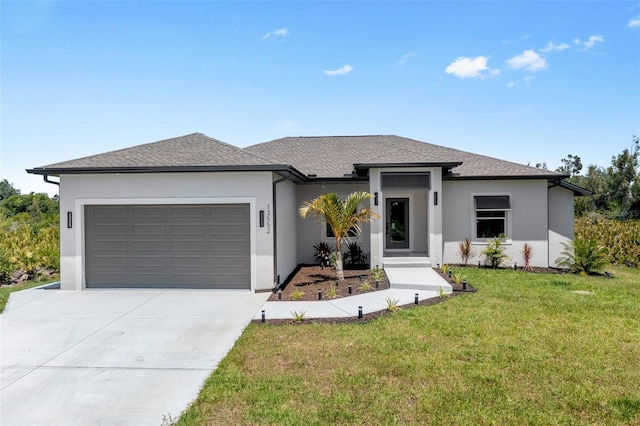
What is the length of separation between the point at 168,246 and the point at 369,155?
9274 millimetres

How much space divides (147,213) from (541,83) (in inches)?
665

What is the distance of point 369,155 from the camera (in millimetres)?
15727

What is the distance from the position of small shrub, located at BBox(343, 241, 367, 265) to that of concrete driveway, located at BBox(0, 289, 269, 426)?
554 centimetres

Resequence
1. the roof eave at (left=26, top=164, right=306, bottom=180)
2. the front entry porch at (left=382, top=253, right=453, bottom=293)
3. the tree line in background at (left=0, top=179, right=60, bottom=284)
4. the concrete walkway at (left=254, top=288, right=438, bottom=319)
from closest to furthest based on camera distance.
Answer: the concrete walkway at (left=254, top=288, right=438, bottom=319) < the roof eave at (left=26, top=164, right=306, bottom=180) < the front entry porch at (left=382, top=253, right=453, bottom=293) < the tree line in background at (left=0, top=179, right=60, bottom=284)

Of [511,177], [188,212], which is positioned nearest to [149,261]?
[188,212]

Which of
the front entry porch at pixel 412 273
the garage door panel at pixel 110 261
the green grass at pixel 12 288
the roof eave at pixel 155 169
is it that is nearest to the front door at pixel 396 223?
the front entry porch at pixel 412 273

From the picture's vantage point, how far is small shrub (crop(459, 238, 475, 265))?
46.5 feet

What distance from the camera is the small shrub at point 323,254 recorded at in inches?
551

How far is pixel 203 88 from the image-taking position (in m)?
14.5

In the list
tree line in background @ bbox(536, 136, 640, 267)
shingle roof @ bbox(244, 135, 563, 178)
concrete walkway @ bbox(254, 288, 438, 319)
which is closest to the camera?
concrete walkway @ bbox(254, 288, 438, 319)

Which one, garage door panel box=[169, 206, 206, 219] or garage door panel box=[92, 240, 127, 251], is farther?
garage door panel box=[92, 240, 127, 251]

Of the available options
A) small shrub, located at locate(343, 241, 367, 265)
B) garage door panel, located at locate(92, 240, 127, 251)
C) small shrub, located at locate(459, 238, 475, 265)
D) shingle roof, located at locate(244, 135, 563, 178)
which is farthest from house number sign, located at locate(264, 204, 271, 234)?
small shrub, located at locate(459, 238, 475, 265)

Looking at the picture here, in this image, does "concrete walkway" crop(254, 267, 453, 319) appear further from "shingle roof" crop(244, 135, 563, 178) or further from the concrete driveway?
"shingle roof" crop(244, 135, 563, 178)

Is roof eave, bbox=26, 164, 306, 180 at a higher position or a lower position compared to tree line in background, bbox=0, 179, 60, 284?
higher
